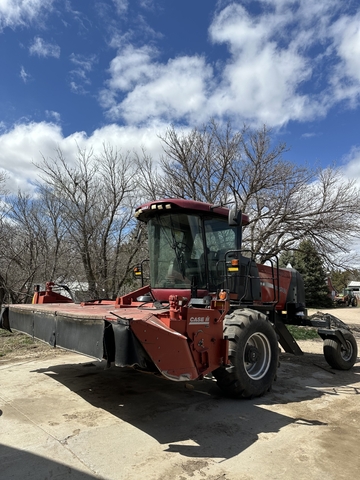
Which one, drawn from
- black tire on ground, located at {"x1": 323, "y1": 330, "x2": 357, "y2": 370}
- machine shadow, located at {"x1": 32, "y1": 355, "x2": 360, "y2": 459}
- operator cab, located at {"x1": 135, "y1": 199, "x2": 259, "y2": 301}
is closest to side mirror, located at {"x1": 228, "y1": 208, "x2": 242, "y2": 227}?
operator cab, located at {"x1": 135, "y1": 199, "x2": 259, "y2": 301}

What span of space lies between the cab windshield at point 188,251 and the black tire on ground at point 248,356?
2.66 feet

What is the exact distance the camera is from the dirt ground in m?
3.23

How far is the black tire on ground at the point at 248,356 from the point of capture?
4898mm

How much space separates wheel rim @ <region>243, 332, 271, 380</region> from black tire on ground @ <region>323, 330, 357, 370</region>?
2.61 m

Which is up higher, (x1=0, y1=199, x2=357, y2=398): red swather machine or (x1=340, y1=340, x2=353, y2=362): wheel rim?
(x1=0, y1=199, x2=357, y2=398): red swather machine

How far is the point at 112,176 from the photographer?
1485 cm

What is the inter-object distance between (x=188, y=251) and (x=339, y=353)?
3996 mm

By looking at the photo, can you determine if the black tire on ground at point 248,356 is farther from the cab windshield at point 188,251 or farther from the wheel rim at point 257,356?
the cab windshield at point 188,251

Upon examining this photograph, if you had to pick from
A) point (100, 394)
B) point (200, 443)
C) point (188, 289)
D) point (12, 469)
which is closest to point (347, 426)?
point (200, 443)

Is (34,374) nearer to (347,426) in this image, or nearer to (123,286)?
(347,426)

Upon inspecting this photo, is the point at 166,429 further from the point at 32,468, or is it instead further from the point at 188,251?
the point at 188,251

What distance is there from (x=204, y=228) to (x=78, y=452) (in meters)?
3.55

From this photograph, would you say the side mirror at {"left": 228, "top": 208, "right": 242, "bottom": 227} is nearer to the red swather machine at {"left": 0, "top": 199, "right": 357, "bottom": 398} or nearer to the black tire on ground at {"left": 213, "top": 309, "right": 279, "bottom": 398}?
the red swather machine at {"left": 0, "top": 199, "right": 357, "bottom": 398}

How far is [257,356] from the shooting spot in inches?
216
